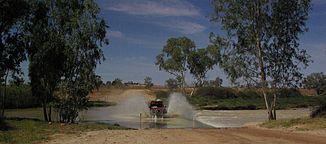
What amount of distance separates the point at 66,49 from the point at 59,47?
812 millimetres

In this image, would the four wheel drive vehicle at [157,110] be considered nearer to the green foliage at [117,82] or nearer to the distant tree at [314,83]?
the distant tree at [314,83]

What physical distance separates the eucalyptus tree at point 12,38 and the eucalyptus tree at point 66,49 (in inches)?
31.8

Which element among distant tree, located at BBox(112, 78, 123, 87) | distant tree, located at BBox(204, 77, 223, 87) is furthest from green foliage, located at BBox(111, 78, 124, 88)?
distant tree, located at BBox(204, 77, 223, 87)

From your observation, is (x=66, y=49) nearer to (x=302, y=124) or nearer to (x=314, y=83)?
(x=302, y=124)

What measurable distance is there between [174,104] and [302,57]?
4310 centimetres

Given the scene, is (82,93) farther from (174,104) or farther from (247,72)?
(174,104)

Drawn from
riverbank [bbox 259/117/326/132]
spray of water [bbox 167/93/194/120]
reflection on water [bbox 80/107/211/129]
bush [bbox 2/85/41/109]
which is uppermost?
bush [bbox 2/85/41/109]

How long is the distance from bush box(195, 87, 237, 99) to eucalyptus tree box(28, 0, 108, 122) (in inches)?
3068

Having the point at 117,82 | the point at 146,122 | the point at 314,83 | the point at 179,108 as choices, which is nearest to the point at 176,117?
the point at 179,108

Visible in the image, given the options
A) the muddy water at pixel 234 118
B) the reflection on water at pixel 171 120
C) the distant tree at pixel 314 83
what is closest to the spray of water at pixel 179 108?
the muddy water at pixel 234 118

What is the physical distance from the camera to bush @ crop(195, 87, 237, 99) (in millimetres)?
115875

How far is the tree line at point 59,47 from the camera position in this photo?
37500 millimetres

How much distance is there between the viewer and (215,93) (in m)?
117

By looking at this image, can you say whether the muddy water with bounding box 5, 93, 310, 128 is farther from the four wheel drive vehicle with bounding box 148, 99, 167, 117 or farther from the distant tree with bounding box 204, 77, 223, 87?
the distant tree with bounding box 204, 77, 223, 87
